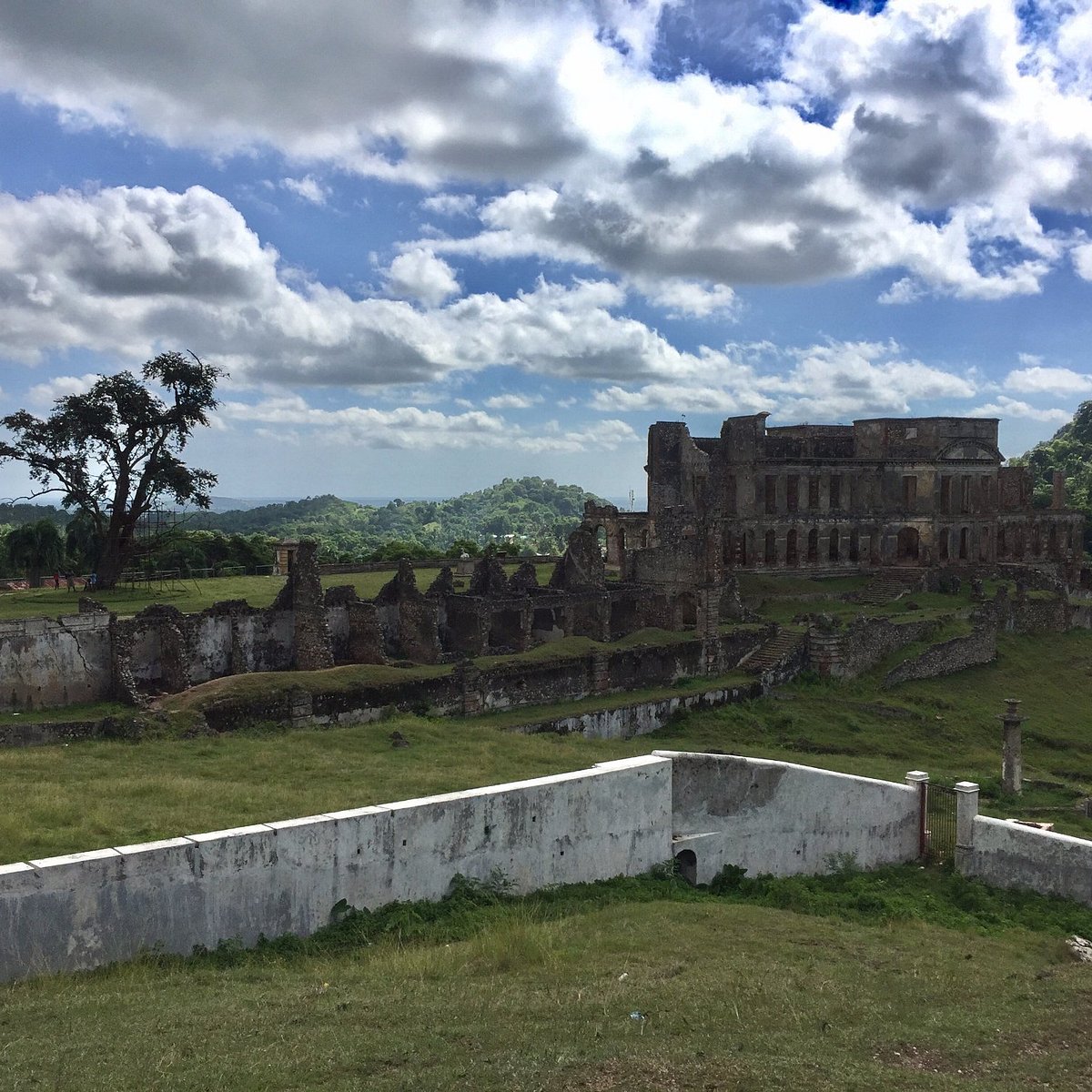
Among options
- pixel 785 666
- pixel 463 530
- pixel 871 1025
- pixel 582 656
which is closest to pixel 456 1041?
pixel 871 1025

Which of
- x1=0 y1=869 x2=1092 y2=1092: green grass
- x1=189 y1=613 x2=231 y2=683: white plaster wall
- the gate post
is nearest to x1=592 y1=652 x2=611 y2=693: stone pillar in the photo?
x1=189 y1=613 x2=231 y2=683: white plaster wall

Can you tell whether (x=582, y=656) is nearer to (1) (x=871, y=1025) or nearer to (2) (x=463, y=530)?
(1) (x=871, y=1025)

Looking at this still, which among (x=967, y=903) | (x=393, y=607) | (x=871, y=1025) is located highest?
(x=393, y=607)

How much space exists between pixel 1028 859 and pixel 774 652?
56.7 feet

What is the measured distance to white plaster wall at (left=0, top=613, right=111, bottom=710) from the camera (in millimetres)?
22781

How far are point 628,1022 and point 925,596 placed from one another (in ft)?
117

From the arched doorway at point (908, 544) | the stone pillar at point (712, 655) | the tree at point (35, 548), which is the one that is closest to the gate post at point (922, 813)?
the stone pillar at point (712, 655)

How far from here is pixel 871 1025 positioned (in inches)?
375

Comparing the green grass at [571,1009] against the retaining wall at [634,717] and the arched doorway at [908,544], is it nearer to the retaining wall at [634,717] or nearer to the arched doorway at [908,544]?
the retaining wall at [634,717]

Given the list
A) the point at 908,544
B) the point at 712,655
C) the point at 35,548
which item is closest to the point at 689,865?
the point at 712,655

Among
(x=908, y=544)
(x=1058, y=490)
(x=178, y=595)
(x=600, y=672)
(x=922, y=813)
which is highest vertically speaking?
(x=1058, y=490)

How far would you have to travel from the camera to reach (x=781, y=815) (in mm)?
17016

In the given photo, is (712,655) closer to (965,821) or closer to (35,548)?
(965,821)

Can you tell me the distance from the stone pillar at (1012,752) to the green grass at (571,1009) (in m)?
8.88
